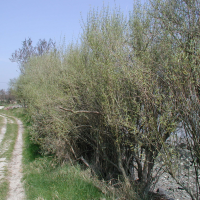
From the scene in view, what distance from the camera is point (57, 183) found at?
6.85 metres

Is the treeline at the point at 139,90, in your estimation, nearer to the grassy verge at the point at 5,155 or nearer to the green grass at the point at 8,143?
the grassy verge at the point at 5,155

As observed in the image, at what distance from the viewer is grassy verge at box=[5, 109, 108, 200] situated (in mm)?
6109

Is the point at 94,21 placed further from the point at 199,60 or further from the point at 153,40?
the point at 199,60

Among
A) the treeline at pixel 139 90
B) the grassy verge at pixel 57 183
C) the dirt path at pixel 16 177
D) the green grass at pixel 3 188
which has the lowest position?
the green grass at pixel 3 188

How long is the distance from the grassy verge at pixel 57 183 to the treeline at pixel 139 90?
30.9 inches

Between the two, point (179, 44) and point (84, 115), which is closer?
point (179, 44)

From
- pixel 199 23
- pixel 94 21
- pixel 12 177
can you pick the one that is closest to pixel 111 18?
pixel 94 21

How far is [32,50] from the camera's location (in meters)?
36.8

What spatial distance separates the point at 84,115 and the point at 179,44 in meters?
3.56

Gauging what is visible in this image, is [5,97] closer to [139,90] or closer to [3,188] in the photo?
[3,188]

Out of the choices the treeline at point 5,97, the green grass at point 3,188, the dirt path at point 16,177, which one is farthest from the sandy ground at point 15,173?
the treeline at point 5,97

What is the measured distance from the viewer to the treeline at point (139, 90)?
15.5 ft

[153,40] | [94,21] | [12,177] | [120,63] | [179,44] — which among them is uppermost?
[94,21]

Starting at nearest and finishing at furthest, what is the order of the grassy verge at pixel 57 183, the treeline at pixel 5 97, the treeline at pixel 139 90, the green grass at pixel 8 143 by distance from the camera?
the treeline at pixel 139 90, the grassy verge at pixel 57 183, the green grass at pixel 8 143, the treeline at pixel 5 97
